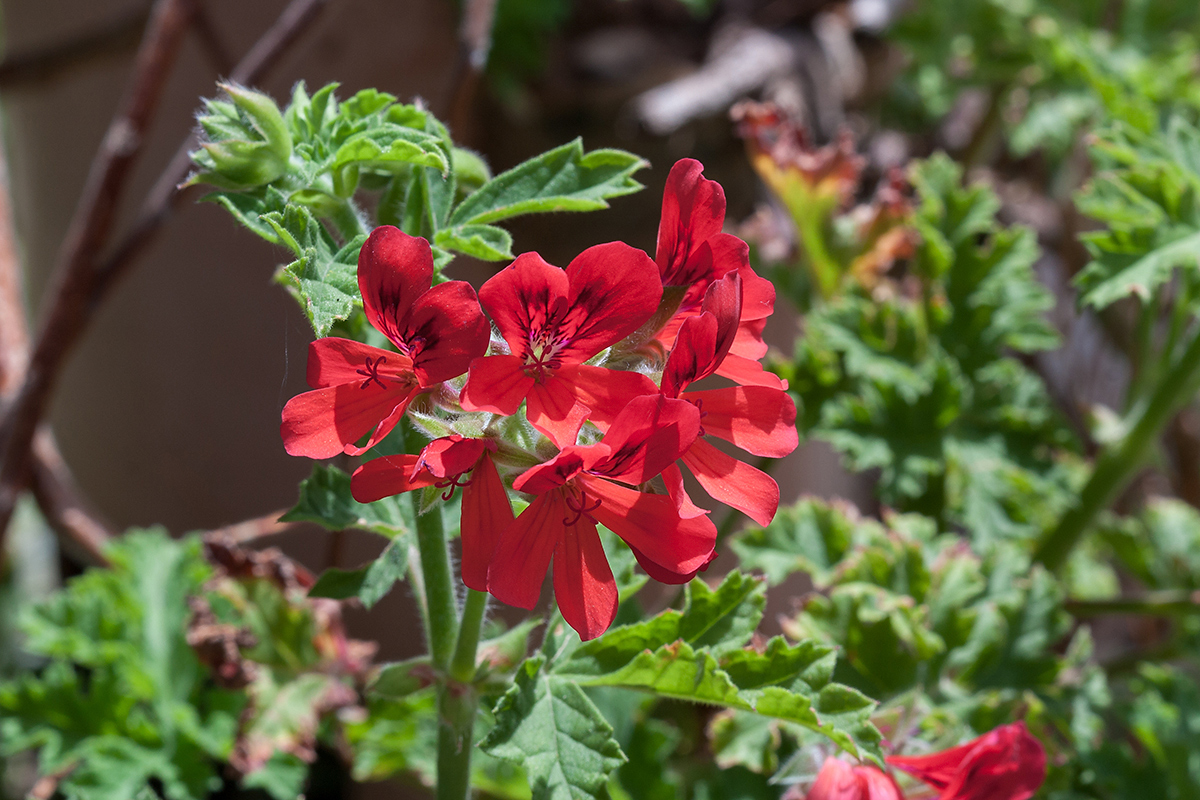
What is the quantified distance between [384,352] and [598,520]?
17 cm

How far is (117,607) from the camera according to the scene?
1.35m

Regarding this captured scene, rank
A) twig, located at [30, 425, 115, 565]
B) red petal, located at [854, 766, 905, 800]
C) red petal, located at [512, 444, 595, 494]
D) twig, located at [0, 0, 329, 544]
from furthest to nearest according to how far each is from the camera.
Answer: twig, located at [30, 425, 115, 565]
twig, located at [0, 0, 329, 544]
red petal, located at [854, 766, 905, 800]
red petal, located at [512, 444, 595, 494]

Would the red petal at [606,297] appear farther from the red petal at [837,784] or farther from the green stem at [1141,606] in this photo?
the green stem at [1141,606]

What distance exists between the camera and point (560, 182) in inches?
27.0

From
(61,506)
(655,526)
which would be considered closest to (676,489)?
(655,526)

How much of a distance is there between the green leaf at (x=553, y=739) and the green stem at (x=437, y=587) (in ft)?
0.26

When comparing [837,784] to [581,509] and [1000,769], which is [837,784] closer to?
[1000,769]

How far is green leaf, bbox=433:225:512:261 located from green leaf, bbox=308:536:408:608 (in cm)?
24

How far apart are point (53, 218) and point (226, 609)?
966 mm

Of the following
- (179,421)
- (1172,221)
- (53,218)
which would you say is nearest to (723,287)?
(1172,221)

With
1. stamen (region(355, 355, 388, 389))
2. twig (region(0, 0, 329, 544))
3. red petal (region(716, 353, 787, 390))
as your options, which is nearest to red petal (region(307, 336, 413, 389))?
stamen (region(355, 355, 388, 389))

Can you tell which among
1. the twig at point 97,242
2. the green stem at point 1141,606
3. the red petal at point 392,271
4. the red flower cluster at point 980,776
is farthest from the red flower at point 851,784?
the twig at point 97,242

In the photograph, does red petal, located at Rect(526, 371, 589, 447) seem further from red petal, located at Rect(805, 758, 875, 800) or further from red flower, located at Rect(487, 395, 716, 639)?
red petal, located at Rect(805, 758, 875, 800)

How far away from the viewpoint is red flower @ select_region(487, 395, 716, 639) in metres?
0.53
